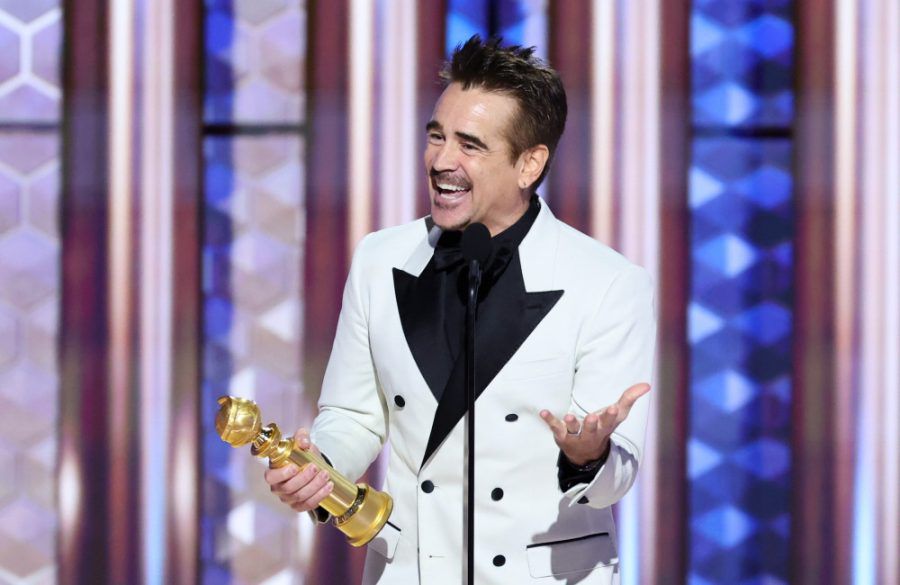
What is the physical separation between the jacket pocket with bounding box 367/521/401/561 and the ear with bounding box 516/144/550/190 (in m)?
0.54

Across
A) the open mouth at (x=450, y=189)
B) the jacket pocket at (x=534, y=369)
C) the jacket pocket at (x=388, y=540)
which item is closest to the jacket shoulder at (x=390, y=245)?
the open mouth at (x=450, y=189)

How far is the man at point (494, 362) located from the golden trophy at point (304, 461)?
0.14 m

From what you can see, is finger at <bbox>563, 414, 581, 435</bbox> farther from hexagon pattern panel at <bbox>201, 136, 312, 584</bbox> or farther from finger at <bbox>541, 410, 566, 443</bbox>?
hexagon pattern panel at <bbox>201, 136, 312, 584</bbox>

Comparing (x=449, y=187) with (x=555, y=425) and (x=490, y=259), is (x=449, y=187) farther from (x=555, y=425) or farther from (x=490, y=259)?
(x=555, y=425)

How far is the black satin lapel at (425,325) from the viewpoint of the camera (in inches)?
58.4

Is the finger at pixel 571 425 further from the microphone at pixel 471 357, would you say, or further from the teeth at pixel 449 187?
the teeth at pixel 449 187

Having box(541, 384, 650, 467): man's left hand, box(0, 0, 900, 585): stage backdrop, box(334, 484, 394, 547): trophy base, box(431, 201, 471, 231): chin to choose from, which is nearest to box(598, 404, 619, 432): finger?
box(541, 384, 650, 467): man's left hand

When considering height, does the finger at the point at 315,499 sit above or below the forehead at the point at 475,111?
below

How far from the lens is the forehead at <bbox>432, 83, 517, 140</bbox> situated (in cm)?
153

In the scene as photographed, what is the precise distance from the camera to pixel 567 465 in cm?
130

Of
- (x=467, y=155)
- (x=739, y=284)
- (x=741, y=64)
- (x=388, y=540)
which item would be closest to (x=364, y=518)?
(x=388, y=540)

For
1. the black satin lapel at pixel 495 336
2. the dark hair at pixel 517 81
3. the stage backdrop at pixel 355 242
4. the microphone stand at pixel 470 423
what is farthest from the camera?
the stage backdrop at pixel 355 242

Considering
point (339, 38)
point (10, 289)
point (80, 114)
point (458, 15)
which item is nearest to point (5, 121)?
point (80, 114)

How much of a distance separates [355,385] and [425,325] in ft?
0.52
